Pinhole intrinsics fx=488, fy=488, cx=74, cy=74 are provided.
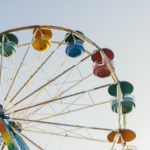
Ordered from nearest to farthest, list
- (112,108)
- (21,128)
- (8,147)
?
(8,147), (21,128), (112,108)

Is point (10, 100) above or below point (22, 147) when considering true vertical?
above

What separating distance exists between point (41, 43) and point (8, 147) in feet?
15.8

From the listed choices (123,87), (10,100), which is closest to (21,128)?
(10,100)

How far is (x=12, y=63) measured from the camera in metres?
15.2

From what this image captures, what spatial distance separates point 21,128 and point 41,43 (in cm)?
352

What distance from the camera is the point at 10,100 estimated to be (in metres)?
13.6

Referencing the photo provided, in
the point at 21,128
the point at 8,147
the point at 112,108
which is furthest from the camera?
the point at 112,108

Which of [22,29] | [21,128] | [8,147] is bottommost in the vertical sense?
[8,147]

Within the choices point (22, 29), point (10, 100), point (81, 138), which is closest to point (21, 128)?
point (10, 100)

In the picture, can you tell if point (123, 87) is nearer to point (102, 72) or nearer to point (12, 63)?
point (102, 72)

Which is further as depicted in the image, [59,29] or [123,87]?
[123,87]

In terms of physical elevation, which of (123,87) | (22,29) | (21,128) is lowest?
(21,128)

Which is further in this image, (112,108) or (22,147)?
(112,108)

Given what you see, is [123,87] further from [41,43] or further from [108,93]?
[41,43]
